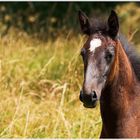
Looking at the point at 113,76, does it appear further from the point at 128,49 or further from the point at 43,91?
the point at 43,91

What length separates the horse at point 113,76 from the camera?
4883 millimetres

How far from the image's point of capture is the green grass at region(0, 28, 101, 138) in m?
6.16

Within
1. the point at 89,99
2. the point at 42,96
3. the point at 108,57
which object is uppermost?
the point at 108,57

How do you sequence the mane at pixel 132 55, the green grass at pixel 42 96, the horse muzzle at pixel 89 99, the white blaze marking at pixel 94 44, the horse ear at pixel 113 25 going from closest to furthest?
the horse muzzle at pixel 89 99, the white blaze marking at pixel 94 44, the horse ear at pixel 113 25, the mane at pixel 132 55, the green grass at pixel 42 96

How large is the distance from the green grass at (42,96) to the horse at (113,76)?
3.27ft

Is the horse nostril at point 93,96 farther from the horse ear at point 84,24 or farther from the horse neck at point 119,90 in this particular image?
the horse ear at point 84,24

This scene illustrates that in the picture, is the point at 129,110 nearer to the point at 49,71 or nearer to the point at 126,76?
the point at 126,76

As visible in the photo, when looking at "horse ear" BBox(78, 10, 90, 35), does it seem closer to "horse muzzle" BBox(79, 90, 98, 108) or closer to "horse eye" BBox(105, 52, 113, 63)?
"horse eye" BBox(105, 52, 113, 63)

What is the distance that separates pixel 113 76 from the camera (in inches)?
199

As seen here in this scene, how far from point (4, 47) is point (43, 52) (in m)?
0.70

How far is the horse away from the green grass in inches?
39.3

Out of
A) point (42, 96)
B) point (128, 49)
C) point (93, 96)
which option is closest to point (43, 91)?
point (42, 96)

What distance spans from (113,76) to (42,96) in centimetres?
229

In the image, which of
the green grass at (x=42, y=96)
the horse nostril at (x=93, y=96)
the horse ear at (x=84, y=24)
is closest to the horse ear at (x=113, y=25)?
the horse ear at (x=84, y=24)
